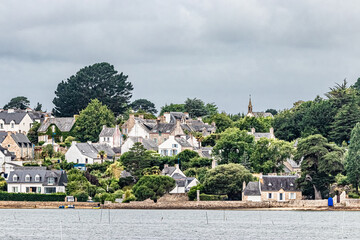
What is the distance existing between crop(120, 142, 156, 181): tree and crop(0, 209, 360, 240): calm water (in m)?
6.39

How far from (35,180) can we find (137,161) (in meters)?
11.8

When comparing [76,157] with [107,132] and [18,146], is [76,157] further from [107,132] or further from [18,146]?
[107,132]

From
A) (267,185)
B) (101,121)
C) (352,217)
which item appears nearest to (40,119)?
(101,121)

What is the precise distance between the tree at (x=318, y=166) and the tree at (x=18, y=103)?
83.3 metres

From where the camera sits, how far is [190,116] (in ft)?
523

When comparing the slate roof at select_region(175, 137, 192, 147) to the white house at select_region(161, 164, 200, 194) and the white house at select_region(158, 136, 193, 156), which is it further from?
the white house at select_region(161, 164, 200, 194)

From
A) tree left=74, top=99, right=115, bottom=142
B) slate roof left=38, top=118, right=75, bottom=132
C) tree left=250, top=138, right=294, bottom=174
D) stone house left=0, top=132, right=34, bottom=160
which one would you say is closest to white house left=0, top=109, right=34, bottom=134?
slate roof left=38, top=118, right=75, bottom=132

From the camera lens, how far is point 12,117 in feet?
449

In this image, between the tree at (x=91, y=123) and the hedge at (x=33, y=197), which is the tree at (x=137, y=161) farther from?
the tree at (x=91, y=123)

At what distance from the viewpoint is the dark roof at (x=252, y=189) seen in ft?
319

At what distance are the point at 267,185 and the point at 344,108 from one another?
93.6ft

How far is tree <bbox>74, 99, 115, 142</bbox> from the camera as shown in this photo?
131 metres

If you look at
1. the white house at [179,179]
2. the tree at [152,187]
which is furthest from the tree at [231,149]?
the tree at [152,187]

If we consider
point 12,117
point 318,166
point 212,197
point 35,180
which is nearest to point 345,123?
point 318,166
